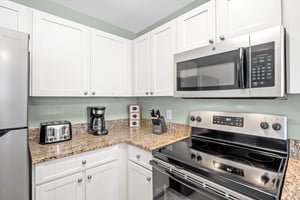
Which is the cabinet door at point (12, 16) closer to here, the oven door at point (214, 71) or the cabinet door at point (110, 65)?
the cabinet door at point (110, 65)

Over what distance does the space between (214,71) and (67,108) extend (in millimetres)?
1625

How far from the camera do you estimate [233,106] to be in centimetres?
144

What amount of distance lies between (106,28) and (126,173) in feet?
6.08

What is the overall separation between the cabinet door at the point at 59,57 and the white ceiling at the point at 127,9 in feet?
1.06

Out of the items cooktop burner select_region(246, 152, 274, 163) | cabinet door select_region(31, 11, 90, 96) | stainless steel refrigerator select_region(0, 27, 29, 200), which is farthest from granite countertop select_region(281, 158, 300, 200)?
cabinet door select_region(31, 11, 90, 96)

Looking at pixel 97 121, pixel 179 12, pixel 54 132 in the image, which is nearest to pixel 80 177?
pixel 54 132

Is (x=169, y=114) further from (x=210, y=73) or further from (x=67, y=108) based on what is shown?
(x=67, y=108)

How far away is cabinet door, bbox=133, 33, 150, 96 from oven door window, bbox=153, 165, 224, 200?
96cm

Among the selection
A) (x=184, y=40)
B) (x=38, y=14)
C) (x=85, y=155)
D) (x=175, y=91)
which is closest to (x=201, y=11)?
(x=184, y=40)

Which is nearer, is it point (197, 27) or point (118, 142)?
point (197, 27)

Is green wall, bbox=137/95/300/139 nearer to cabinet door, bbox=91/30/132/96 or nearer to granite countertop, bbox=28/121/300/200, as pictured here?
granite countertop, bbox=28/121/300/200

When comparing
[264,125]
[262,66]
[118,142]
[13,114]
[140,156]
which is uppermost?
Result: [262,66]

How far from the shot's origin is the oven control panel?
4.33 ft

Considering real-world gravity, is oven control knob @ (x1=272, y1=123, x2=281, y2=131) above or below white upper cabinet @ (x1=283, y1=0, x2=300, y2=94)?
below
